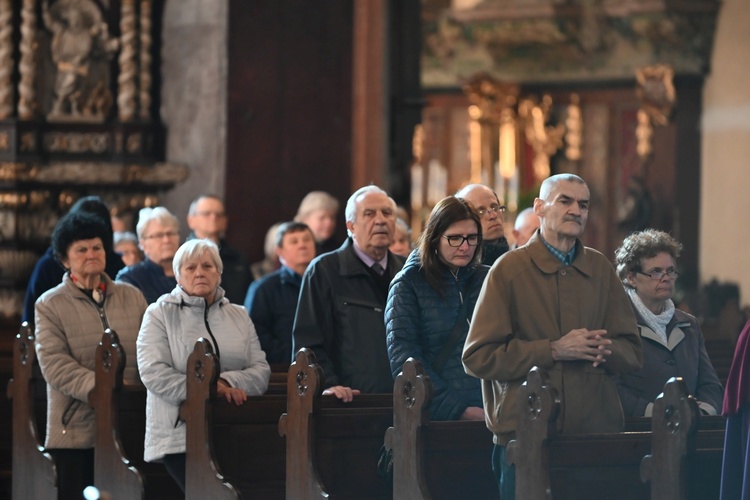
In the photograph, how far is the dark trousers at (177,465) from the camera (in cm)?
651

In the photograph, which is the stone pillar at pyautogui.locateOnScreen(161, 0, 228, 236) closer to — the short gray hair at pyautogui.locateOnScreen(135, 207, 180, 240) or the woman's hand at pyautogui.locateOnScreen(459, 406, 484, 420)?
the short gray hair at pyautogui.locateOnScreen(135, 207, 180, 240)

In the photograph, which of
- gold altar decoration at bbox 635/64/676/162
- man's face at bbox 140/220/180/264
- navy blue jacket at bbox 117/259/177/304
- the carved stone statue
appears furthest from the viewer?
gold altar decoration at bbox 635/64/676/162

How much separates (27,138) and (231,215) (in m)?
1.61

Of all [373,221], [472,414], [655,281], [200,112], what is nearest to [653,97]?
[200,112]

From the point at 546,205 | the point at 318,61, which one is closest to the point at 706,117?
the point at 318,61

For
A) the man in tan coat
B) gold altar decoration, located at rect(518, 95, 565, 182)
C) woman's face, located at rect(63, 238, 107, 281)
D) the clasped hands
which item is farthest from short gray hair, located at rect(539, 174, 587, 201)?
gold altar decoration, located at rect(518, 95, 565, 182)

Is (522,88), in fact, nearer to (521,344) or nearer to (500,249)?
(500,249)

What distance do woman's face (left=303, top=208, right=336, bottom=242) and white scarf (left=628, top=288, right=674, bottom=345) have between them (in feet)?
11.7

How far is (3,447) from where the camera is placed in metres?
8.49

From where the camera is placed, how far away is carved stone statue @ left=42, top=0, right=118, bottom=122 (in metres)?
10.7

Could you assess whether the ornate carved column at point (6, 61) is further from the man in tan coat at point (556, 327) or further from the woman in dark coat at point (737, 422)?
the woman in dark coat at point (737, 422)

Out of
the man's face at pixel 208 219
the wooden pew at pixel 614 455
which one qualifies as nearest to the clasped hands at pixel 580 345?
the wooden pew at pixel 614 455

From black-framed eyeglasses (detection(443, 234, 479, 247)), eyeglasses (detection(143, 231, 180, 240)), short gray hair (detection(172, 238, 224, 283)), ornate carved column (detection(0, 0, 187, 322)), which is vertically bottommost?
short gray hair (detection(172, 238, 224, 283))

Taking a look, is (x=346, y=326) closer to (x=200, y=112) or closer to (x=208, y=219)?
(x=208, y=219)
